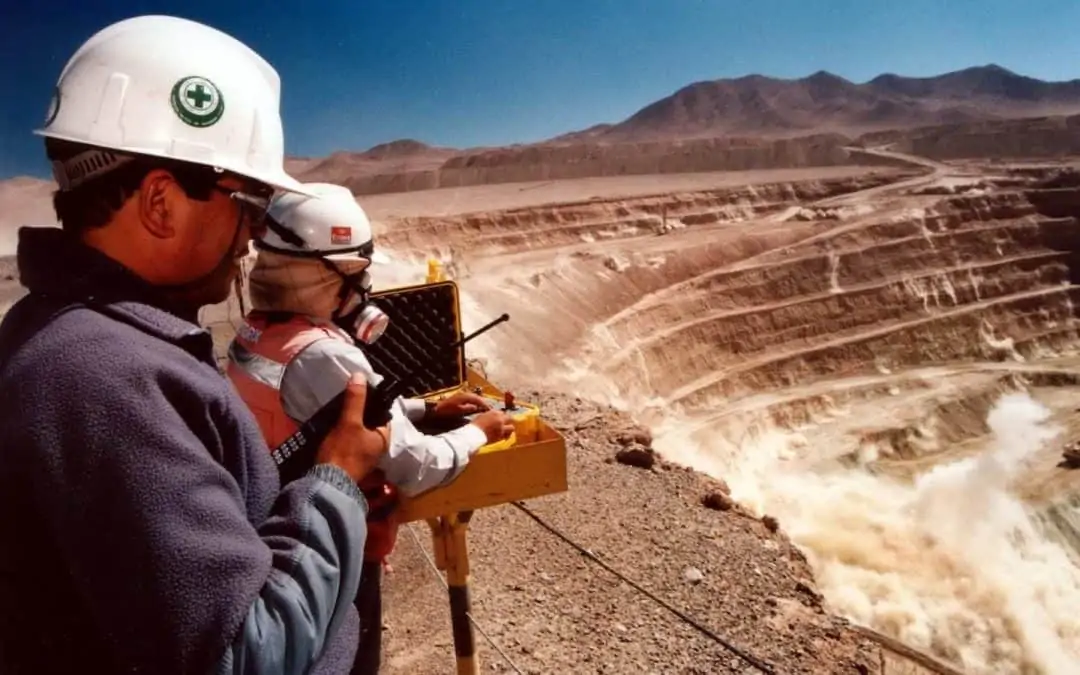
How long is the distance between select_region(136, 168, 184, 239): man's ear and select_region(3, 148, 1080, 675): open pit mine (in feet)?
10.3

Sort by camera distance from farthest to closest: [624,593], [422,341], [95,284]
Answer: [624,593], [422,341], [95,284]

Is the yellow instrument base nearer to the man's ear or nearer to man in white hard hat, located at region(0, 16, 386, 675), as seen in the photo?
man in white hard hat, located at region(0, 16, 386, 675)

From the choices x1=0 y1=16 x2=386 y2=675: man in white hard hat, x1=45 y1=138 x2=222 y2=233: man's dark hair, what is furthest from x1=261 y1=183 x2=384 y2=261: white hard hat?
x1=45 y1=138 x2=222 y2=233: man's dark hair

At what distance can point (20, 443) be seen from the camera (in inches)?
46.8

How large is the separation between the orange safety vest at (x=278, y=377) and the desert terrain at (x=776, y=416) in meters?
2.81

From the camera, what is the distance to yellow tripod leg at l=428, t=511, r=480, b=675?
3555 millimetres

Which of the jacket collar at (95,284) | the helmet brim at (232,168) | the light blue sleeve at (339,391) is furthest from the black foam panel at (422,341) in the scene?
the jacket collar at (95,284)

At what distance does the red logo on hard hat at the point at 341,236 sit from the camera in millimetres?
2674

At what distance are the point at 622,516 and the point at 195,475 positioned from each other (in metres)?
6.66

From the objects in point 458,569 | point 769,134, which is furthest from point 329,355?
point 769,134

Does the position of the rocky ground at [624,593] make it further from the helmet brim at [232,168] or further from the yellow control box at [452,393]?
the helmet brim at [232,168]

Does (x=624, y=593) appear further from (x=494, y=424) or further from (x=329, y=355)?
(x=329, y=355)

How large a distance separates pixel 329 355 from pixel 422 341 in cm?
156

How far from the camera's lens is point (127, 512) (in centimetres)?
117
